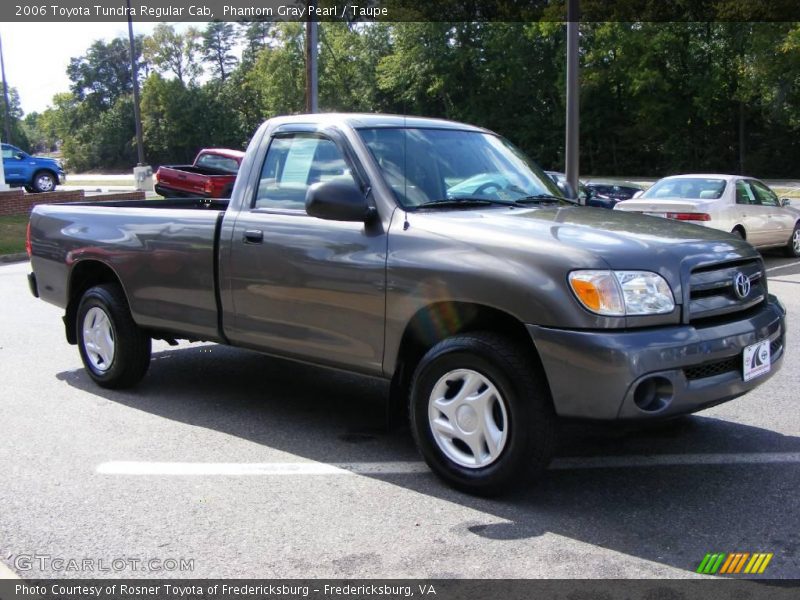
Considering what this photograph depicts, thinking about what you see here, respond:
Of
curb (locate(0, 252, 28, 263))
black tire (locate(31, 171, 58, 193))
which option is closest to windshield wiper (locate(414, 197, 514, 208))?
curb (locate(0, 252, 28, 263))

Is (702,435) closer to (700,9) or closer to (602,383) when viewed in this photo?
(602,383)

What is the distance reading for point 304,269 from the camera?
15.7 feet

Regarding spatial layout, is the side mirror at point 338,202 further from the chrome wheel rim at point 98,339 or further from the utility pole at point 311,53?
the utility pole at point 311,53

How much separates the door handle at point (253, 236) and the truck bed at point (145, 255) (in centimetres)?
30

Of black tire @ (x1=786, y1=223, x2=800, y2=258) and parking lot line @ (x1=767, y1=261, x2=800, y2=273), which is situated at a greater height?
black tire @ (x1=786, y1=223, x2=800, y2=258)

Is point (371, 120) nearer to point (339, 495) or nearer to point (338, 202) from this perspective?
point (338, 202)

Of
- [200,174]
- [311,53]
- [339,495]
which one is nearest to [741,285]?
[339,495]

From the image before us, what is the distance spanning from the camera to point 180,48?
84.2 metres

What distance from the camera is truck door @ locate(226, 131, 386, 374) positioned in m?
4.54

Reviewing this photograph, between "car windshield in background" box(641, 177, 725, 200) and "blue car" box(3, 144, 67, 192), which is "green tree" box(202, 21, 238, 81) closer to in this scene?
"blue car" box(3, 144, 67, 192)

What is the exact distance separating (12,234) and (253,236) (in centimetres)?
1688

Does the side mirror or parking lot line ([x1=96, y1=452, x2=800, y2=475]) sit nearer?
the side mirror

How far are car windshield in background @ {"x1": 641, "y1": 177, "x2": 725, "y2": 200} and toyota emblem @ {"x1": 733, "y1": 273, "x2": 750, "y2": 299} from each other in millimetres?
9448

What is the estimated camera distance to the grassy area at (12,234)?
18.0 meters
